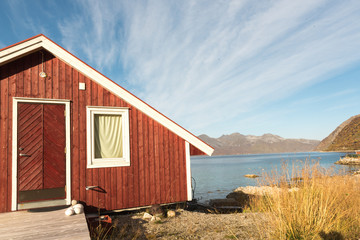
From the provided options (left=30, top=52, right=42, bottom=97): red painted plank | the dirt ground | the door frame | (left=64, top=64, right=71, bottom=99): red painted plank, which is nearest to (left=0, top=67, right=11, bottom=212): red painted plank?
the door frame

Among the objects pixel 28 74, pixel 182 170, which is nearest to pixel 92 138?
pixel 28 74

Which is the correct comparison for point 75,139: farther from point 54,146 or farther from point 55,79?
point 55,79

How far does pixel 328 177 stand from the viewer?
18.2ft

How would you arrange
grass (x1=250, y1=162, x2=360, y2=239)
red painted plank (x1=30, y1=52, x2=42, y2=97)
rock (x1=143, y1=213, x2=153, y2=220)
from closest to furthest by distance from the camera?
grass (x1=250, y1=162, x2=360, y2=239), red painted plank (x1=30, y1=52, x2=42, y2=97), rock (x1=143, y1=213, x2=153, y2=220)

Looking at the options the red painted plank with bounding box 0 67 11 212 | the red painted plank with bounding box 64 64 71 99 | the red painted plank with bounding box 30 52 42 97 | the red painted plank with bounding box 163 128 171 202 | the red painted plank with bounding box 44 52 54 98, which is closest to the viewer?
the red painted plank with bounding box 0 67 11 212

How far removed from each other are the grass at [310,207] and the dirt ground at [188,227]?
0.56 metres

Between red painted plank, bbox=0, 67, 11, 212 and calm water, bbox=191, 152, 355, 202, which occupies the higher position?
red painted plank, bbox=0, 67, 11, 212

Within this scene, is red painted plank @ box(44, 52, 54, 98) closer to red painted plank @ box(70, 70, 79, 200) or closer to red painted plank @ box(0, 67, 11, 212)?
red painted plank @ box(70, 70, 79, 200)

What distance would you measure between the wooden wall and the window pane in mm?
349

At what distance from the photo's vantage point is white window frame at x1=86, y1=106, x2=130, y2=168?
636cm

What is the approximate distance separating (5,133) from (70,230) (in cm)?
323

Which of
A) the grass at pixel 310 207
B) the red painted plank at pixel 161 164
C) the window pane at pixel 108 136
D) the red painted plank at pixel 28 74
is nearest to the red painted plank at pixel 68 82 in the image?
the red painted plank at pixel 28 74

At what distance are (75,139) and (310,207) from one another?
228 inches

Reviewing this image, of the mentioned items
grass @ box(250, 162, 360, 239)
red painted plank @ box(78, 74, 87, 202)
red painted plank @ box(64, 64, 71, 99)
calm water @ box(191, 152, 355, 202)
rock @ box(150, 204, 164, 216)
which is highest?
red painted plank @ box(64, 64, 71, 99)
